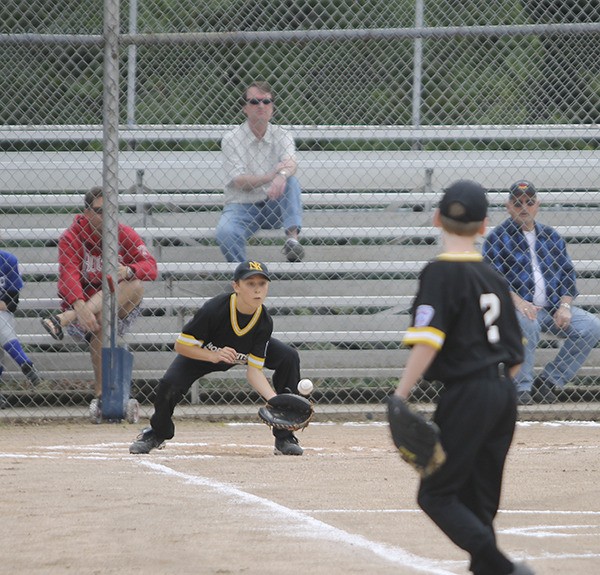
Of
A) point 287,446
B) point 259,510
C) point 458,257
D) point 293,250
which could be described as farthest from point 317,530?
point 293,250

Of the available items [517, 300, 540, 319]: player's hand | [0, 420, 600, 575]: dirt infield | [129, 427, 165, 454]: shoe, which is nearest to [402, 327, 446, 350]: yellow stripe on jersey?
[0, 420, 600, 575]: dirt infield

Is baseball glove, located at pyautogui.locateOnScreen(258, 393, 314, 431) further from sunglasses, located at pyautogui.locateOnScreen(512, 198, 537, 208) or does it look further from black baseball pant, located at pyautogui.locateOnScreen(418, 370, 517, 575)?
black baseball pant, located at pyautogui.locateOnScreen(418, 370, 517, 575)

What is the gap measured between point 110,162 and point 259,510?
4.34m

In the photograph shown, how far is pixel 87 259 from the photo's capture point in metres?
9.36

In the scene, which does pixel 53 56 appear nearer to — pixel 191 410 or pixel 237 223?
pixel 237 223

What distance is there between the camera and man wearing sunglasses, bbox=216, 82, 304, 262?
941 centimetres

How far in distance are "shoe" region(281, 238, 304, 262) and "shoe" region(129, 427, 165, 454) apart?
2.70m

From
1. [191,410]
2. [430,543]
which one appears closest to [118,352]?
[191,410]

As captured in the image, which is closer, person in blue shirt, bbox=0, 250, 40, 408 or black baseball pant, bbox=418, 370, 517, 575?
black baseball pant, bbox=418, 370, 517, 575

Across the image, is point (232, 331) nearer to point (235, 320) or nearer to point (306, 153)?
point (235, 320)

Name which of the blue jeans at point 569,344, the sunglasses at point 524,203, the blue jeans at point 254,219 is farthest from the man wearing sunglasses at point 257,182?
the blue jeans at point 569,344

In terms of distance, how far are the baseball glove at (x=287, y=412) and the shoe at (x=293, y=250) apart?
2.59m

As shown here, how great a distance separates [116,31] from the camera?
29.3ft

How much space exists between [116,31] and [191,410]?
3005mm
